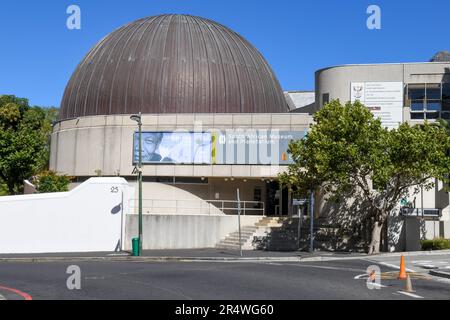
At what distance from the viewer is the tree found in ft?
103

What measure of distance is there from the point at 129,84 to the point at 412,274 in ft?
96.0

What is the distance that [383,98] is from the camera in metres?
40.4

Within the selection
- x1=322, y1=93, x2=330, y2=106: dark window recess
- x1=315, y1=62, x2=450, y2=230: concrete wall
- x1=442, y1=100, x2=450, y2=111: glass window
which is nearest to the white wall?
x1=322, y1=93, x2=330, y2=106: dark window recess

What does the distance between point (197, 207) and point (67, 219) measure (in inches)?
409

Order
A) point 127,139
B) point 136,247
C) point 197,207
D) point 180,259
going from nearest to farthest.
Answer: point 180,259, point 136,247, point 197,207, point 127,139

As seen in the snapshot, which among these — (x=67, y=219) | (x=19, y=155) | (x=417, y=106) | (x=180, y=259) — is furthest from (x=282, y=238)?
(x=19, y=155)

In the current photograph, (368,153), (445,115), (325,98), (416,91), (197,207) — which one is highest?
(416,91)

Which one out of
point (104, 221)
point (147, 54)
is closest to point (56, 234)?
point (104, 221)

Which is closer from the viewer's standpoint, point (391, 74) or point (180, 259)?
point (180, 259)

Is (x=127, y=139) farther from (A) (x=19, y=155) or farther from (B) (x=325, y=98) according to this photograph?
(B) (x=325, y=98)

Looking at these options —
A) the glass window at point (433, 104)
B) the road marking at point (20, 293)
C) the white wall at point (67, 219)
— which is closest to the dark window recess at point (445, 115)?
the glass window at point (433, 104)

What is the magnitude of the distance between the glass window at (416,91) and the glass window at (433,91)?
1.20ft

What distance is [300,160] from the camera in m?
33.8
